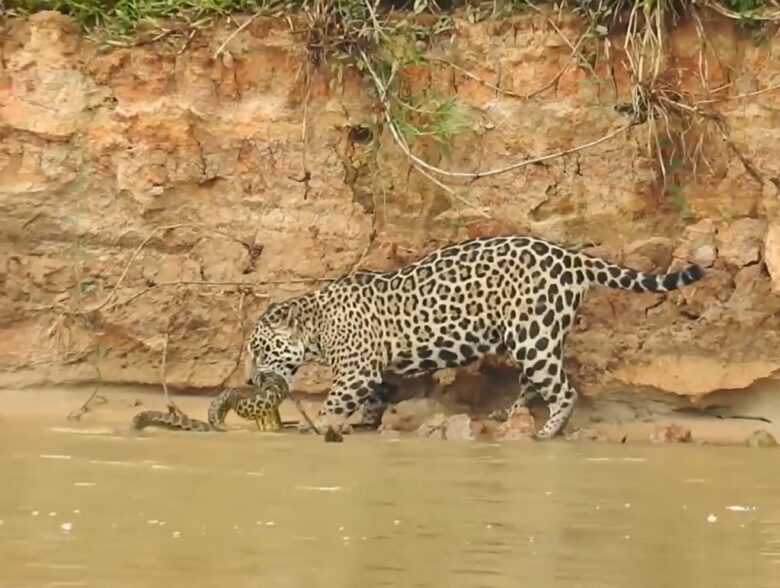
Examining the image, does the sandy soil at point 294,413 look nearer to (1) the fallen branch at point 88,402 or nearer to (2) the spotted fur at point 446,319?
(1) the fallen branch at point 88,402

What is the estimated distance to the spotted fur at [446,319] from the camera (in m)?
7.77

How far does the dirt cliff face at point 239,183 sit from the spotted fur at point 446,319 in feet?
1.16

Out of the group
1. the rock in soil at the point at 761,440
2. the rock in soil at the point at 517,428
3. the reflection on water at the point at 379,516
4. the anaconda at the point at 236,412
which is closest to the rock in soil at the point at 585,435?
the rock in soil at the point at 517,428

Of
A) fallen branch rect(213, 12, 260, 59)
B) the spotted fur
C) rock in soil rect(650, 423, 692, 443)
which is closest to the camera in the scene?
rock in soil rect(650, 423, 692, 443)

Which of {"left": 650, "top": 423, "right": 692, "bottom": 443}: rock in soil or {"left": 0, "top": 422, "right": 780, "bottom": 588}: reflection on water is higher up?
{"left": 0, "top": 422, "right": 780, "bottom": 588}: reflection on water

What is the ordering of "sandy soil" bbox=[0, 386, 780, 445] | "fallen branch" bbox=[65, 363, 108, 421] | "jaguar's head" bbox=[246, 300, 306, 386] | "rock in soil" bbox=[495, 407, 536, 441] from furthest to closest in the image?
"jaguar's head" bbox=[246, 300, 306, 386], "fallen branch" bbox=[65, 363, 108, 421], "sandy soil" bbox=[0, 386, 780, 445], "rock in soil" bbox=[495, 407, 536, 441]

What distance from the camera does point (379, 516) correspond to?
4.55 m

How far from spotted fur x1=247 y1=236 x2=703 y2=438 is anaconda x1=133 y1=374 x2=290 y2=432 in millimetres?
225

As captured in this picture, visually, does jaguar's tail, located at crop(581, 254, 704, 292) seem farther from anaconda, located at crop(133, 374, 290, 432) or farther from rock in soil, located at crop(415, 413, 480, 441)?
anaconda, located at crop(133, 374, 290, 432)

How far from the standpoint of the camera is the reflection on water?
3691 mm

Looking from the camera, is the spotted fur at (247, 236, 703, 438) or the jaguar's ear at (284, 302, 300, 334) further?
the jaguar's ear at (284, 302, 300, 334)

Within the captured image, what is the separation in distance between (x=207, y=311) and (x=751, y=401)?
270 cm

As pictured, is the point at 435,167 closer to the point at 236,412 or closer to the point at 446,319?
the point at 446,319

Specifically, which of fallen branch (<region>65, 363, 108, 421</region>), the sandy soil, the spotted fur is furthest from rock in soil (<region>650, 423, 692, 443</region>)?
fallen branch (<region>65, 363, 108, 421</region>)
